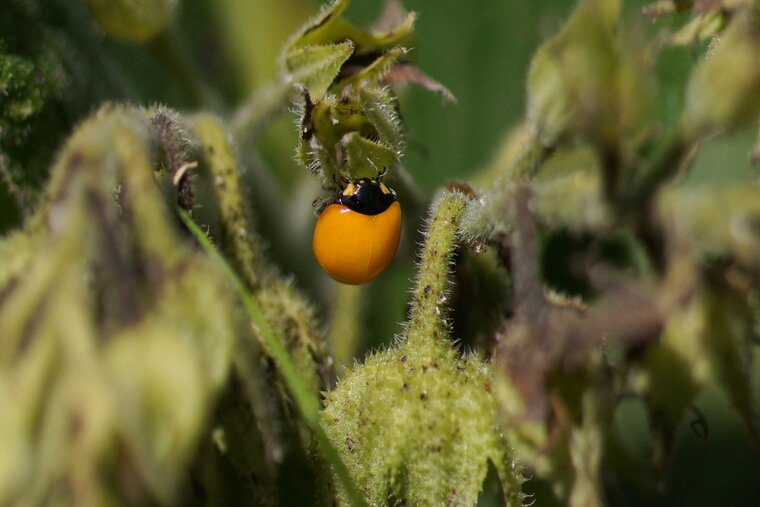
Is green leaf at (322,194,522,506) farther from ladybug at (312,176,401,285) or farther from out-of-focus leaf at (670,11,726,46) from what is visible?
out-of-focus leaf at (670,11,726,46)

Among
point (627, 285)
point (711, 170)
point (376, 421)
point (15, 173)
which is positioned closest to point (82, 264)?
point (376, 421)

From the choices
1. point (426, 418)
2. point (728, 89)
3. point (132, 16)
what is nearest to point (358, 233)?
point (426, 418)

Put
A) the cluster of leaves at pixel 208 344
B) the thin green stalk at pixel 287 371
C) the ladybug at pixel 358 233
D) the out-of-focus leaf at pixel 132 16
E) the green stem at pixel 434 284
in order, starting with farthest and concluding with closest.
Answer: the out-of-focus leaf at pixel 132 16
the ladybug at pixel 358 233
the green stem at pixel 434 284
the thin green stalk at pixel 287 371
the cluster of leaves at pixel 208 344

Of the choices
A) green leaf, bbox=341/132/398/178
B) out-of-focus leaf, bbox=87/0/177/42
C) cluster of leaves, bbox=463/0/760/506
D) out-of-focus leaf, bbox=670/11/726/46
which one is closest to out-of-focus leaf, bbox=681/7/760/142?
cluster of leaves, bbox=463/0/760/506

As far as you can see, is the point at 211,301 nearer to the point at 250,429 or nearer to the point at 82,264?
the point at 82,264

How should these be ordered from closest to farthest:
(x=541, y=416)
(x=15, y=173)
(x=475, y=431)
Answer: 1. (x=541, y=416)
2. (x=475, y=431)
3. (x=15, y=173)

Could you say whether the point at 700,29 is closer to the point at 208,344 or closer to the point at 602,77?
the point at 602,77

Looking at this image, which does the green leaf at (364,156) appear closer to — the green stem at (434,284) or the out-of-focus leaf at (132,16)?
the green stem at (434,284)

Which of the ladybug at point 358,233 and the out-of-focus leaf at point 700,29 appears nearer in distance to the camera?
the out-of-focus leaf at point 700,29

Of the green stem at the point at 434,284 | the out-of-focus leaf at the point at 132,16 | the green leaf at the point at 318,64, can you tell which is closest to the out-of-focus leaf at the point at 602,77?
the green stem at the point at 434,284
